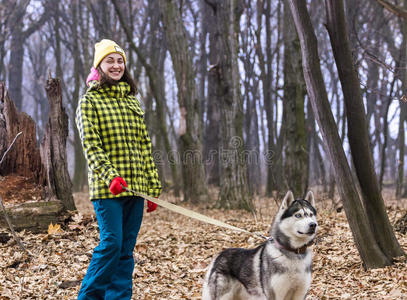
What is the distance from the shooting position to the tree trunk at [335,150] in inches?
220

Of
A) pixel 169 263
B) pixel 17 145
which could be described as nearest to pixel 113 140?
pixel 169 263

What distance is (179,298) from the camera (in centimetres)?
540

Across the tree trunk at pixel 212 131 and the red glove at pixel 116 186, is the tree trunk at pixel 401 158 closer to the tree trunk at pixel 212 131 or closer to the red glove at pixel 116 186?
the tree trunk at pixel 212 131

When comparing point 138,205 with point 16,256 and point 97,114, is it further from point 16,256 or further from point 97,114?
point 16,256

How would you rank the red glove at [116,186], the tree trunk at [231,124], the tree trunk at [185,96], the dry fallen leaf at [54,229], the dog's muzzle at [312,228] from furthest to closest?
the tree trunk at [185,96] < the tree trunk at [231,124] < the dry fallen leaf at [54,229] < the red glove at [116,186] < the dog's muzzle at [312,228]

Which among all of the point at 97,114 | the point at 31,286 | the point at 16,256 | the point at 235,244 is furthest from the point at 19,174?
the point at 97,114

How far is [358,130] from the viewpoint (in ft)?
19.0

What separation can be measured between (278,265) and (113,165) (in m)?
1.80

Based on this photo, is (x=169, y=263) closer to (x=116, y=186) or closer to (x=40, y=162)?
(x=116, y=186)

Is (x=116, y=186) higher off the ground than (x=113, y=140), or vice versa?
(x=113, y=140)

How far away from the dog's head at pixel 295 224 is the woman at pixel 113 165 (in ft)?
4.50

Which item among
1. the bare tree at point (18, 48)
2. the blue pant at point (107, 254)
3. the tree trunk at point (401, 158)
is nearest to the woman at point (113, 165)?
Result: the blue pant at point (107, 254)

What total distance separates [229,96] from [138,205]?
28.4 feet

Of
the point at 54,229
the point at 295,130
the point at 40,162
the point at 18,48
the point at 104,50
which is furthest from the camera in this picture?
the point at 18,48
